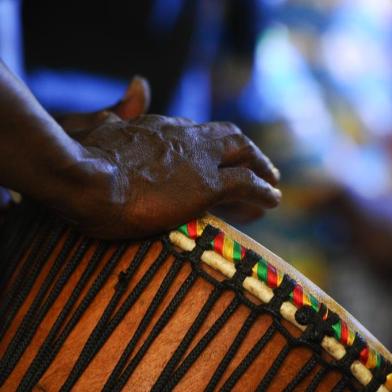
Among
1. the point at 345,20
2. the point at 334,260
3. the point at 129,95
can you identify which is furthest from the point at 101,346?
the point at 345,20

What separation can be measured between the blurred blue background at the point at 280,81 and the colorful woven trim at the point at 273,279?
7.37 ft

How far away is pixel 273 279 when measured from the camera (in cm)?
85

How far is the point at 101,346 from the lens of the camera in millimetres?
879

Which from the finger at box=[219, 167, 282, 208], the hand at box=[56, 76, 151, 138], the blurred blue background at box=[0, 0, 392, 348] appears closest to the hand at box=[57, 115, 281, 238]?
the finger at box=[219, 167, 282, 208]

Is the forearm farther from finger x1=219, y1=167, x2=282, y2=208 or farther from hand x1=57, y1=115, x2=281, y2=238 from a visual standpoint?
finger x1=219, y1=167, x2=282, y2=208

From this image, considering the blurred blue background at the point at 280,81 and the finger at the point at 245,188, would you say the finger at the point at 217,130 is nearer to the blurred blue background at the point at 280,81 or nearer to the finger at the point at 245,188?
the finger at the point at 245,188

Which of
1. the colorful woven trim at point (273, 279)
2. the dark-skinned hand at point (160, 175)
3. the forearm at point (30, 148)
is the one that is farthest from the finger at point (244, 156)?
the forearm at point (30, 148)

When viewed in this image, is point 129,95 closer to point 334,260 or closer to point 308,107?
point 334,260

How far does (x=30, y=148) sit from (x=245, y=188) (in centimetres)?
30

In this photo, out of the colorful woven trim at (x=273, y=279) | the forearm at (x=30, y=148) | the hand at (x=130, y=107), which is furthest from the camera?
the hand at (x=130, y=107)

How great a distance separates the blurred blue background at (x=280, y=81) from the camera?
3369mm

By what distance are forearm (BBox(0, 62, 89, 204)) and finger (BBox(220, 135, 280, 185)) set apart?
22 cm

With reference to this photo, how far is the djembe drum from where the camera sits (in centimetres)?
85

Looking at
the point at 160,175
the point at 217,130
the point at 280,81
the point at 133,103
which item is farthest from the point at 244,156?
the point at 280,81
